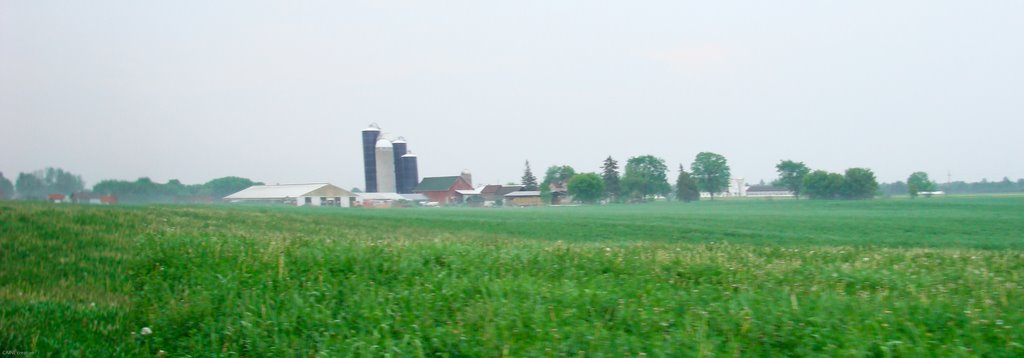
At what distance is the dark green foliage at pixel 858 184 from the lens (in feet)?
93.2

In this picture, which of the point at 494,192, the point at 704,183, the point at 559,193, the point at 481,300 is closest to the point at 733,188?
the point at 704,183

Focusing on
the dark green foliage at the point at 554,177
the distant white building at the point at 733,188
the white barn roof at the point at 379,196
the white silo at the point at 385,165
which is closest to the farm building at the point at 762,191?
the distant white building at the point at 733,188

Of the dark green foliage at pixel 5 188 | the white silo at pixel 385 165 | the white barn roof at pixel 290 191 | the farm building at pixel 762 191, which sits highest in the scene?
the white silo at pixel 385 165

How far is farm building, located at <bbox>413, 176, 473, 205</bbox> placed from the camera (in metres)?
54.5

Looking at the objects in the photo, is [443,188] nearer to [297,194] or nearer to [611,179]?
[297,194]

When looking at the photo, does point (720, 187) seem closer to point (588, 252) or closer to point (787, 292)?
point (588, 252)

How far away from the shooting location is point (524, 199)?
4934 centimetres

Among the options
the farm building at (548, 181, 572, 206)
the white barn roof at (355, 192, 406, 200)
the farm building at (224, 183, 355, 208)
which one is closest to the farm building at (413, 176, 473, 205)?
the white barn roof at (355, 192, 406, 200)

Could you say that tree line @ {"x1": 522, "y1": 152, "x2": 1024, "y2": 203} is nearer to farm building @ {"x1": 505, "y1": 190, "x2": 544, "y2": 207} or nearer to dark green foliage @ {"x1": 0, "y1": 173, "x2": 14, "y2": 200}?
farm building @ {"x1": 505, "y1": 190, "x2": 544, "y2": 207}

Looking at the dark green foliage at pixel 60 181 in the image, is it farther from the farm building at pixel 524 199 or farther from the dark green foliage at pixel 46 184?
the farm building at pixel 524 199

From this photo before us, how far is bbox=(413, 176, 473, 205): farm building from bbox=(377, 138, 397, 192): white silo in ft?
10.4

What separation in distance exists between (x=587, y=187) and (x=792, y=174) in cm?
1284

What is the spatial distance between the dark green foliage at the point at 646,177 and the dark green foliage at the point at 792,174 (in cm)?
659

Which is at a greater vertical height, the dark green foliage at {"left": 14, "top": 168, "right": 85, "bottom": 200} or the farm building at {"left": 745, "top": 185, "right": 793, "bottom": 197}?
the dark green foliage at {"left": 14, "top": 168, "right": 85, "bottom": 200}
